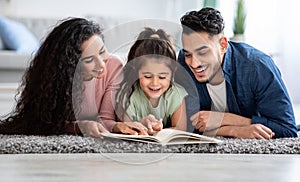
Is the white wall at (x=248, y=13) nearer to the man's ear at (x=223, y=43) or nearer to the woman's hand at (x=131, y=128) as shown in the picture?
the man's ear at (x=223, y=43)

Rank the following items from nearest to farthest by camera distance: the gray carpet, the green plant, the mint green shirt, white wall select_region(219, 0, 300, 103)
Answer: the gray carpet < the mint green shirt < the green plant < white wall select_region(219, 0, 300, 103)

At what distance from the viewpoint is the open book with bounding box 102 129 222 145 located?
4.36 ft

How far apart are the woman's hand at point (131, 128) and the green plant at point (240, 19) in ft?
9.04

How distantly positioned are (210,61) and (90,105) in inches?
13.0

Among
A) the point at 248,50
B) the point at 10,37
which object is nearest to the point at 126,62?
the point at 248,50

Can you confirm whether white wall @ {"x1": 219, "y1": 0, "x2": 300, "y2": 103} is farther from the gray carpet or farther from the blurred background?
the gray carpet

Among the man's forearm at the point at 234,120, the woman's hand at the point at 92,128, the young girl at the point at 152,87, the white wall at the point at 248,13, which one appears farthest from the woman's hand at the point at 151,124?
the white wall at the point at 248,13

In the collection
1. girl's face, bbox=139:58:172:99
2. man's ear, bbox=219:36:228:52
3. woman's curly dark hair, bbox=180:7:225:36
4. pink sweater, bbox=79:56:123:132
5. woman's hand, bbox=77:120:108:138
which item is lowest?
woman's hand, bbox=77:120:108:138

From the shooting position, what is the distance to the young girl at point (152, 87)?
1.38 metres

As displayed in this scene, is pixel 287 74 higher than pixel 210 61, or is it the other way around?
pixel 210 61

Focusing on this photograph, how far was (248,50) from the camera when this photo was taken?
161 cm

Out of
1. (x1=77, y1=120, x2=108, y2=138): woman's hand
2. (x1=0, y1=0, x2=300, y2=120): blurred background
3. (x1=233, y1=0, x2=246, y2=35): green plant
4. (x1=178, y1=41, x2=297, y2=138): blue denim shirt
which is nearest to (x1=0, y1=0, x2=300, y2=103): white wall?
(x1=0, y1=0, x2=300, y2=120): blurred background

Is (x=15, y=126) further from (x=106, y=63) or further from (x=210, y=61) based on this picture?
(x=210, y=61)

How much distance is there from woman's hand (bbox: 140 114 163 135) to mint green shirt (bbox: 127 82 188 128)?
1 cm
